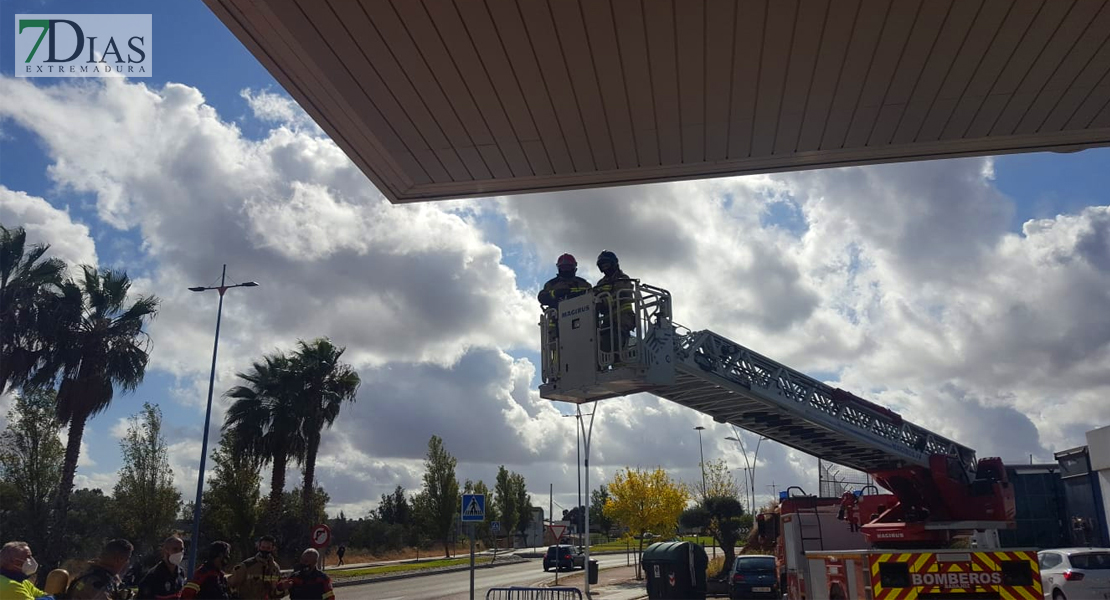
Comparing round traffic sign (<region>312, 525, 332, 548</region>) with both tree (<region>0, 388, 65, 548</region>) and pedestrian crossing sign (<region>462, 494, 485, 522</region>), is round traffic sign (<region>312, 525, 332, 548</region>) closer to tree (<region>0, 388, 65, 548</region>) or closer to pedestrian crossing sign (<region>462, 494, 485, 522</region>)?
pedestrian crossing sign (<region>462, 494, 485, 522</region>)

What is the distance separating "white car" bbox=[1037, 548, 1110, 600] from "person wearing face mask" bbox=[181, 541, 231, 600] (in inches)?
544

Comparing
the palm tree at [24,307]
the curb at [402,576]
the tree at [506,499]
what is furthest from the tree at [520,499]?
the palm tree at [24,307]

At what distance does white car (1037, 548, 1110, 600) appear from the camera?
47.3ft

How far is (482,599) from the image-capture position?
78.9 ft

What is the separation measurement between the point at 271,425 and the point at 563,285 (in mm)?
22298

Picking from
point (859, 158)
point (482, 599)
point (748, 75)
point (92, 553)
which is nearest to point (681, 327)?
point (859, 158)

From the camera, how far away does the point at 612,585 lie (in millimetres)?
31094

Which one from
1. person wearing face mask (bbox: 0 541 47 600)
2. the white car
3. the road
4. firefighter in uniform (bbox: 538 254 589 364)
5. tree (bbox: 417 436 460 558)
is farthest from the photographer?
tree (bbox: 417 436 460 558)

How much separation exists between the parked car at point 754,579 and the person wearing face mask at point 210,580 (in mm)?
17316

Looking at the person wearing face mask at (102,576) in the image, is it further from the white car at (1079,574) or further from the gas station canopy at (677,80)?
the white car at (1079,574)

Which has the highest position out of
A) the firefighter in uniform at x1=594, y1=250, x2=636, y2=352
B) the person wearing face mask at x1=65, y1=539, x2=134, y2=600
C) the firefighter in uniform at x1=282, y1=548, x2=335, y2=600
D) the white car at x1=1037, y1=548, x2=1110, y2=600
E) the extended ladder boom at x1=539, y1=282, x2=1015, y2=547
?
the firefighter in uniform at x1=594, y1=250, x2=636, y2=352

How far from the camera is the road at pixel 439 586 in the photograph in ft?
82.4

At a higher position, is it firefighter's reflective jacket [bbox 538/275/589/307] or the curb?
firefighter's reflective jacket [bbox 538/275/589/307]

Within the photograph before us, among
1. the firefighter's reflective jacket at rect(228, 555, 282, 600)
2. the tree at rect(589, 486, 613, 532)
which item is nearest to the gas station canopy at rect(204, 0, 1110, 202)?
the firefighter's reflective jacket at rect(228, 555, 282, 600)
